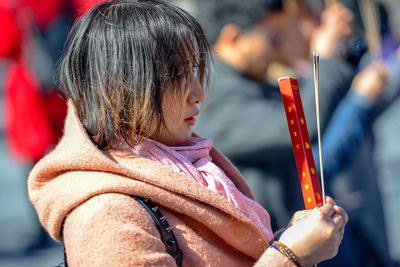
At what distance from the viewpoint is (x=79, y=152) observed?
112 centimetres

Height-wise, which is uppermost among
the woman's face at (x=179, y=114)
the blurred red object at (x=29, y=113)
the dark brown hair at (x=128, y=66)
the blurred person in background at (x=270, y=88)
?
the dark brown hair at (x=128, y=66)

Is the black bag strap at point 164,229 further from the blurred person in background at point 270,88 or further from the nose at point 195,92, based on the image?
the blurred person in background at point 270,88

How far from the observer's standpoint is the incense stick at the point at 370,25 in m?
2.93

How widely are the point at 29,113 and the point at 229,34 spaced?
161cm

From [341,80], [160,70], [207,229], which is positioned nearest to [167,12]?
[160,70]

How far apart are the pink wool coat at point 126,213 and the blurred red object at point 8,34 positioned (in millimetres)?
2612

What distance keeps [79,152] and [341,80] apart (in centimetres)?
148

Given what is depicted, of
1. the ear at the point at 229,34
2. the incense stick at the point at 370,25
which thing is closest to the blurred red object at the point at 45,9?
the ear at the point at 229,34

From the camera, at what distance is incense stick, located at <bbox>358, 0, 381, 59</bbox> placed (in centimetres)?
293

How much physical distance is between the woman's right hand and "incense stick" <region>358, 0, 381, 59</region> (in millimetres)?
1909

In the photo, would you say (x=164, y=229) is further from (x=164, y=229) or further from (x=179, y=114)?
(x=179, y=114)

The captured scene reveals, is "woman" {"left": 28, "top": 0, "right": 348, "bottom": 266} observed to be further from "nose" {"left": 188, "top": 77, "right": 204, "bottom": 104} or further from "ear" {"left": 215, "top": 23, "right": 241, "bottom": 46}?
"ear" {"left": 215, "top": 23, "right": 241, "bottom": 46}

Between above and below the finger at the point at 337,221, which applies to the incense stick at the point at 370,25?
above

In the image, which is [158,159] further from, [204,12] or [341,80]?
[204,12]
